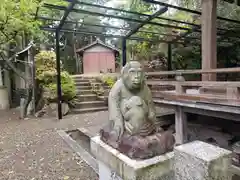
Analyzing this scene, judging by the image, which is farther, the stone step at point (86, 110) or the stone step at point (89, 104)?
the stone step at point (89, 104)

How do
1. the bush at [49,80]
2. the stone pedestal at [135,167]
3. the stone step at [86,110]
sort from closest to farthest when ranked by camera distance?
the stone pedestal at [135,167] → the bush at [49,80] → the stone step at [86,110]

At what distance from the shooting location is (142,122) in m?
2.06

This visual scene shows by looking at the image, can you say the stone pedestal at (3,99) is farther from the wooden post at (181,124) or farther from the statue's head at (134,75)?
the statue's head at (134,75)

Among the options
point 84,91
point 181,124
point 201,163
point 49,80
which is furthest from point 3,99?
point 201,163

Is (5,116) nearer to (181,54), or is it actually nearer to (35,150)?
(35,150)

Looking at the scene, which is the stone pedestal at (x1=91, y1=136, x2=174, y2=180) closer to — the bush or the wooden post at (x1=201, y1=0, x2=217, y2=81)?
the wooden post at (x1=201, y1=0, x2=217, y2=81)

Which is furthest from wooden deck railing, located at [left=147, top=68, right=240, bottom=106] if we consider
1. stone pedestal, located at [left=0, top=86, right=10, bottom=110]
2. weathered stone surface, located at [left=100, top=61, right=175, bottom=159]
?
stone pedestal, located at [left=0, top=86, right=10, bottom=110]

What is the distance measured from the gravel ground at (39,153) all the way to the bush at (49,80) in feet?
4.17

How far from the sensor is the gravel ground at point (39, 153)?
3.13 metres

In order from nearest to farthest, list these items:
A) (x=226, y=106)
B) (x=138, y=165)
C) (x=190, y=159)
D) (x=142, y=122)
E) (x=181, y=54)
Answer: (x=190, y=159) → (x=138, y=165) → (x=142, y=122) → (x=226, y=106) → (x=181, y=54)

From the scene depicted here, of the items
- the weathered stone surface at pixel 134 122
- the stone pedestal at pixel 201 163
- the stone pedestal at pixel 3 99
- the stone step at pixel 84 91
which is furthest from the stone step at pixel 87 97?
the stone pedestal at pixel 201 163

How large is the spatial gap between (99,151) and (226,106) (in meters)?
2.24

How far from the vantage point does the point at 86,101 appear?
344 inches

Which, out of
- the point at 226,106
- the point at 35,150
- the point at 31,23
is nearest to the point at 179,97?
the point at 226,106
